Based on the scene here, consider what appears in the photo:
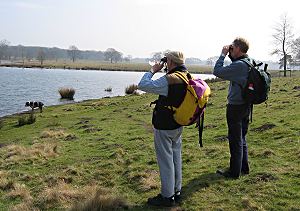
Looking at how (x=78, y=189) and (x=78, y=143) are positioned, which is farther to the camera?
(x=78, y=143)

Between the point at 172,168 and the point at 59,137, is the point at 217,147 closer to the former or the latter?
the point at 172,168

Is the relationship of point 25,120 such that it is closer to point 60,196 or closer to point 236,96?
point 60,196

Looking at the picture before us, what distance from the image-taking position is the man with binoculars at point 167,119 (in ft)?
17.9

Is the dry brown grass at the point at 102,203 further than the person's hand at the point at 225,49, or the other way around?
the person's hand at the point at 225,49

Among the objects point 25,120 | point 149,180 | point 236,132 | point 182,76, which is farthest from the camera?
point 25,120

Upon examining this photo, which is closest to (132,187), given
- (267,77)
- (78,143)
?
(267,77)

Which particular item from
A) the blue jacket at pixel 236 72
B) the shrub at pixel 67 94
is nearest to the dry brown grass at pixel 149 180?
the blue jacket at pixel 236 72

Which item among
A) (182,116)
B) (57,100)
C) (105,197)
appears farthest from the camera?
(57,100)

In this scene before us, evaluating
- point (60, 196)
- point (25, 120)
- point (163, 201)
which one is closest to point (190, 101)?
point (163, 201)

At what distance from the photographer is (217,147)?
9.48m

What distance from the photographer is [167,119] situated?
18.5 feet

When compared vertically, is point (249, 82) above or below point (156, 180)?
above

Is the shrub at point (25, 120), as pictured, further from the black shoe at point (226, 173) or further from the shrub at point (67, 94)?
the shrub at point (67, 94)

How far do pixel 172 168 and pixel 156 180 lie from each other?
61.5 inches
